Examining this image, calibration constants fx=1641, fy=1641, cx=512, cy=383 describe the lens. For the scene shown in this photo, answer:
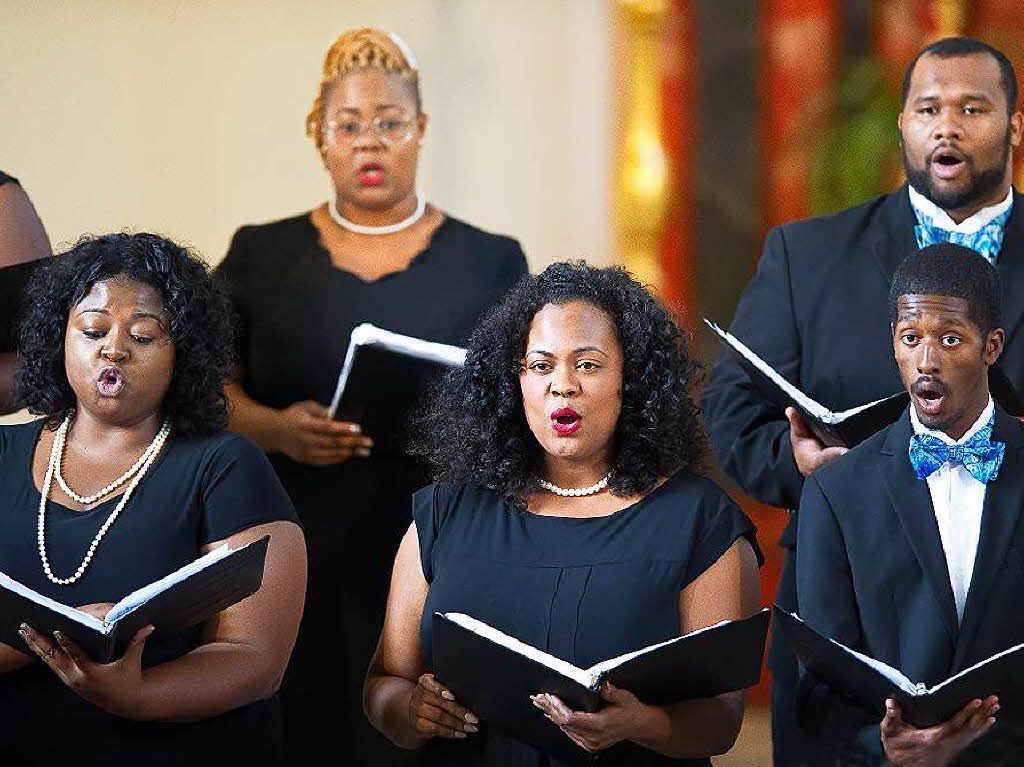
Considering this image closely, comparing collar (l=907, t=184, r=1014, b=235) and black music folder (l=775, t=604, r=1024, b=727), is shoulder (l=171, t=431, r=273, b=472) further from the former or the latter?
collar (l=907, t=184, r=1014, b=235)

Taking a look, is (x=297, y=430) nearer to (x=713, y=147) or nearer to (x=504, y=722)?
(x=504, y=722)

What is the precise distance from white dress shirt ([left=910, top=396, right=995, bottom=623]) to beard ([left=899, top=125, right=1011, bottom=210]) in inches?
25.3

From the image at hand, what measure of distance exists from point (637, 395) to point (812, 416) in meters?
0.33

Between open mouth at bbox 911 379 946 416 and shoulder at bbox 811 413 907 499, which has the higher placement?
open mouth at bbox 911 379 946 416

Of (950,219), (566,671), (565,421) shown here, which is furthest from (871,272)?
(566,671)

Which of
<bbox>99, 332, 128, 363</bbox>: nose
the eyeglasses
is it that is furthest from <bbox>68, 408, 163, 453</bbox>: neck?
the eyeglasses

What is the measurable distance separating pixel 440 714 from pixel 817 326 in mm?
1161

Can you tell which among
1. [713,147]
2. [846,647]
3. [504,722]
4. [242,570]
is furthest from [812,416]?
[713,147]

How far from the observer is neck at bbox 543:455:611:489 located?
298cm

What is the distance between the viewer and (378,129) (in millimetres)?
4211

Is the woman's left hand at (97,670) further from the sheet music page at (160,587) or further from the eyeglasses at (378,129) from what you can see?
the eyeglasses at (378,129)

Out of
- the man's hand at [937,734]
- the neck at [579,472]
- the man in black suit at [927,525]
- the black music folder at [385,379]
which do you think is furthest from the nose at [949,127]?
the man's hand at [937,734]

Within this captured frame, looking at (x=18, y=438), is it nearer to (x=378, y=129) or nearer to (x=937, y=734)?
(x=378, y=129)

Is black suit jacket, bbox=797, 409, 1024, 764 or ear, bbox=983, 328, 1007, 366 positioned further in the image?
ear, bbox=983, 328, 1007, 366
